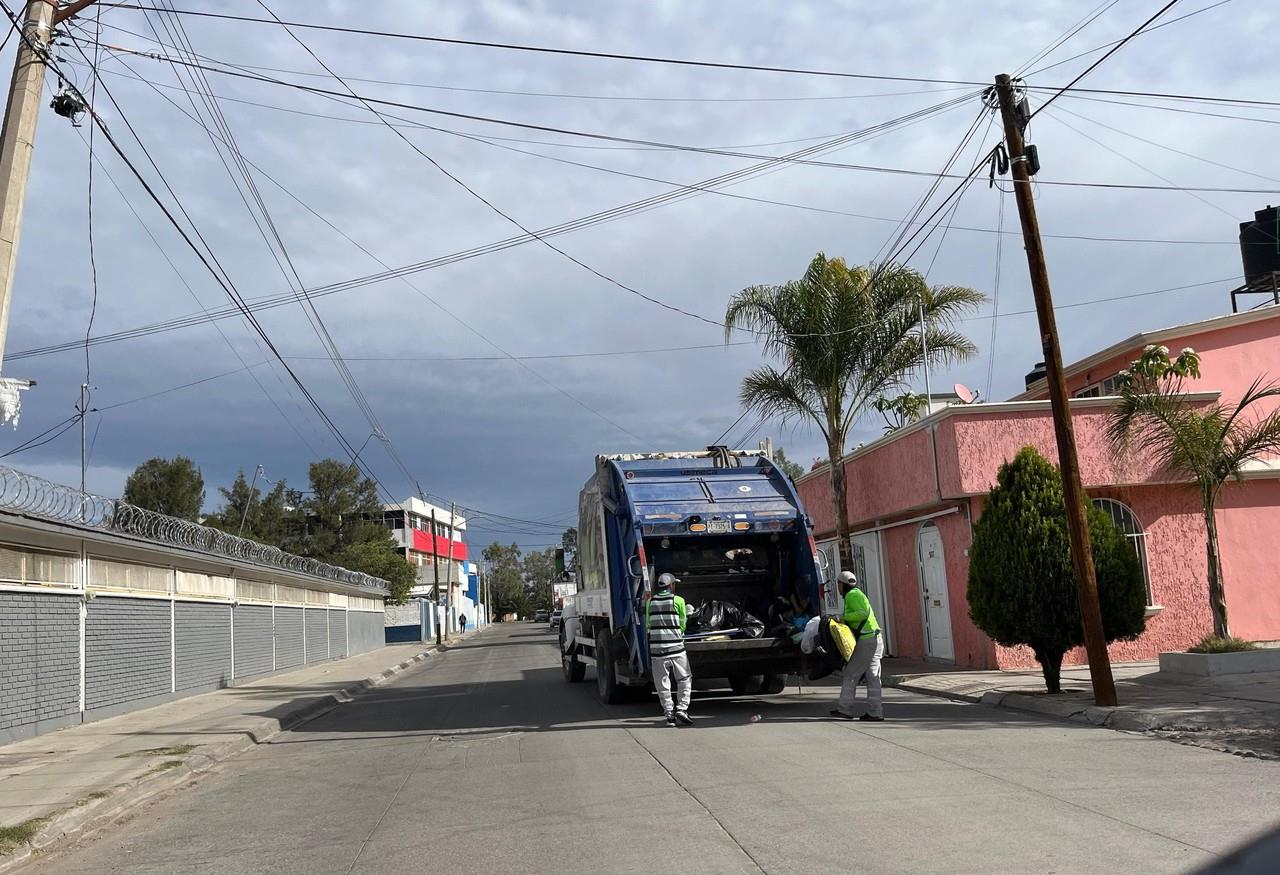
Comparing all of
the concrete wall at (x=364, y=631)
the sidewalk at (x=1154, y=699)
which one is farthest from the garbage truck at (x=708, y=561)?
the concrete wall at (x=364, y=631)

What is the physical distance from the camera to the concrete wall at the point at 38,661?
45.4 feet

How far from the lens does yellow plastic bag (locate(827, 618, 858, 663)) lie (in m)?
12.7

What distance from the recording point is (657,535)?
13.9 meters

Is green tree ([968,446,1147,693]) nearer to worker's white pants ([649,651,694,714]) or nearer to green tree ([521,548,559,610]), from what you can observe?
worker's white pants ([649,651,694,714])

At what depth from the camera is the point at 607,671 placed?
51.9 ft

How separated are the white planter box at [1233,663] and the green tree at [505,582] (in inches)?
4972

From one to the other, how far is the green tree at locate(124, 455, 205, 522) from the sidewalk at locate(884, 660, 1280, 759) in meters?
42.9

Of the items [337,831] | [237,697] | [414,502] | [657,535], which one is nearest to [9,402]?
[337,831]

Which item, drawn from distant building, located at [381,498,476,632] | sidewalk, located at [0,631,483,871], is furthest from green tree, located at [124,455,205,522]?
sidewalk, located at [0,631,483,871]

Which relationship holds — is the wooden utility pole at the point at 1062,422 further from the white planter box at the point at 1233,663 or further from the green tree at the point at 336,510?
the green tree at the point at 336,510

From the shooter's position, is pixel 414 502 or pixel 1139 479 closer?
pixel 1139 479

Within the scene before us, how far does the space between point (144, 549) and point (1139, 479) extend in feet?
55.1

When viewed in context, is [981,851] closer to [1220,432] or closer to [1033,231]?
[1033,231]

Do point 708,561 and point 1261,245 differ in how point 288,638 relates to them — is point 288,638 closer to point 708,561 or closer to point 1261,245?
point 708,561
